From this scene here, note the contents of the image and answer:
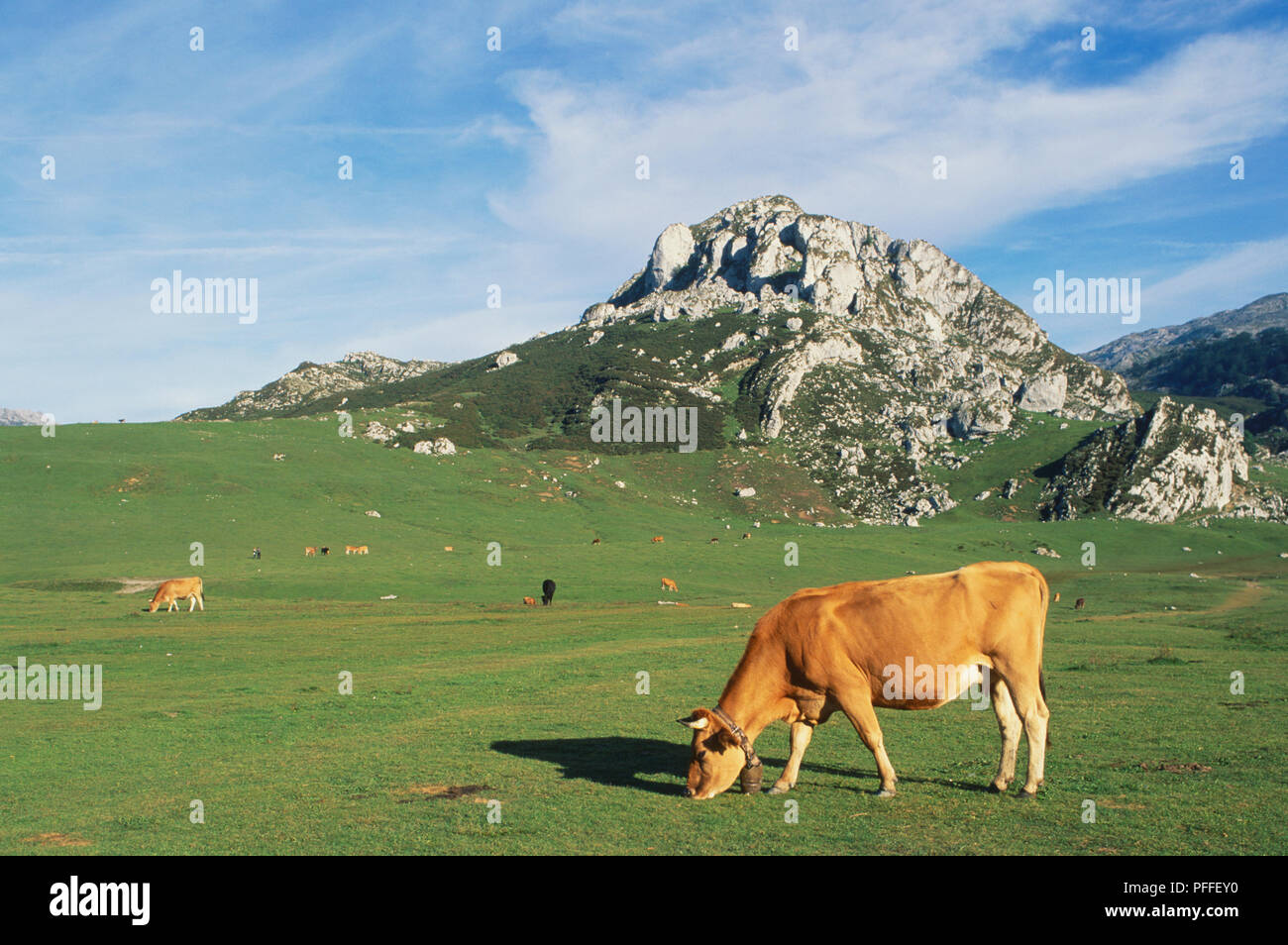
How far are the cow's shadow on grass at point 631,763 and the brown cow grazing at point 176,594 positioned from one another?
3460 centimetres

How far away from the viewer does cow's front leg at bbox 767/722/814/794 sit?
40.2ft

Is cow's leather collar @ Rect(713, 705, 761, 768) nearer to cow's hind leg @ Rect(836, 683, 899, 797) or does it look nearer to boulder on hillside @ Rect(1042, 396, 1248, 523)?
cow's hind leg @ Rect(836, 683, 899, 797)

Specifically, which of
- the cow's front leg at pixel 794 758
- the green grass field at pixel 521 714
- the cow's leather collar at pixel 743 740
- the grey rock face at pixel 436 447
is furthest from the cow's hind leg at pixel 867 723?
the grey rock face at pixel 436 447

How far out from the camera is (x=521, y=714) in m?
19.8

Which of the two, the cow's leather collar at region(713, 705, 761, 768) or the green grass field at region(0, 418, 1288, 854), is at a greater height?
the cow's leather collar at region(713, 705, 761, 768)

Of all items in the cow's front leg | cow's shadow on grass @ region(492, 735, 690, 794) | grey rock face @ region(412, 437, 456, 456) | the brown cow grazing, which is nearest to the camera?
the cow's front leg

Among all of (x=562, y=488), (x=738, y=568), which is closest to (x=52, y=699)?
(x=738, y=568)

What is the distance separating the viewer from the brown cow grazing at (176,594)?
4331 centimetres

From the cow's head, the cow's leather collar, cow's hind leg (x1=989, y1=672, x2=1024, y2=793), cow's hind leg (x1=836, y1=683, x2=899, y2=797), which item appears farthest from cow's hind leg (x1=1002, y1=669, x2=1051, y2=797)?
the cow's head

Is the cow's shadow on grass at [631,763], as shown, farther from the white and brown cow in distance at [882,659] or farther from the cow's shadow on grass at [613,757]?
the white and brown cow in distance at [882,659]

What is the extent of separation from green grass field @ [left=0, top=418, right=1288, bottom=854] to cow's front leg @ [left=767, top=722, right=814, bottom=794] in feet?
0.71

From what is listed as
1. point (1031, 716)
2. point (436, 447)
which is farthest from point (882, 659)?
point (436, 447)

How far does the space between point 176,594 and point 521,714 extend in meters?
32.6
